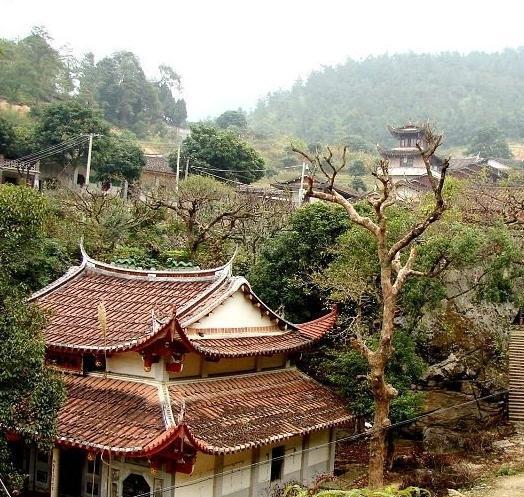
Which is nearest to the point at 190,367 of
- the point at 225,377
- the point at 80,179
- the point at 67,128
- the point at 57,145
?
the point at 225,377

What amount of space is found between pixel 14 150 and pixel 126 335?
115 feet

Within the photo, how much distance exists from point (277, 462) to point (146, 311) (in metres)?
4.59

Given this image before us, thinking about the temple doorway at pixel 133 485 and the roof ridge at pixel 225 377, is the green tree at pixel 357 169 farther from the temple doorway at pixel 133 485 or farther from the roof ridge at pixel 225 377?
the temple doorway at pixel 133 485

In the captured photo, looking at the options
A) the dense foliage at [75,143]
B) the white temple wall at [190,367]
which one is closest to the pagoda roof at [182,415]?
the white temple wall at [190,367]

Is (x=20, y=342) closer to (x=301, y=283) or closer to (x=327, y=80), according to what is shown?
(x=301, y=283)

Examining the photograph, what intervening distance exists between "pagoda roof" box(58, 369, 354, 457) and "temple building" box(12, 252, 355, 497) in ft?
0.09

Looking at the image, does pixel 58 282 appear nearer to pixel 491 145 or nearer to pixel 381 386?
pixel 381 386

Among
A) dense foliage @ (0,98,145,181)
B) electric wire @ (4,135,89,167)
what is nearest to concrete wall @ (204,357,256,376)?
dense foliage @ (0,98,145,181)

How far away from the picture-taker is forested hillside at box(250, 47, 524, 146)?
111438 mm

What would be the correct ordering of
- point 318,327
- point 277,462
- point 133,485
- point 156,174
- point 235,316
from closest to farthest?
point 133,485 → point 277,462 → point 235,316 → point 318,327 → point 156,174

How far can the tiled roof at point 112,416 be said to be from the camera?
41.7ft

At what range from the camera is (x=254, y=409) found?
15461 mm

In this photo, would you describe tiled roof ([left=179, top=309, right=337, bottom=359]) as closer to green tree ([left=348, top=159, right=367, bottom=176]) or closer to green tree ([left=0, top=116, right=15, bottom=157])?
green tree ([left=0, top=116, right=15, bottom=157])

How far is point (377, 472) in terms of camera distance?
15398mm
